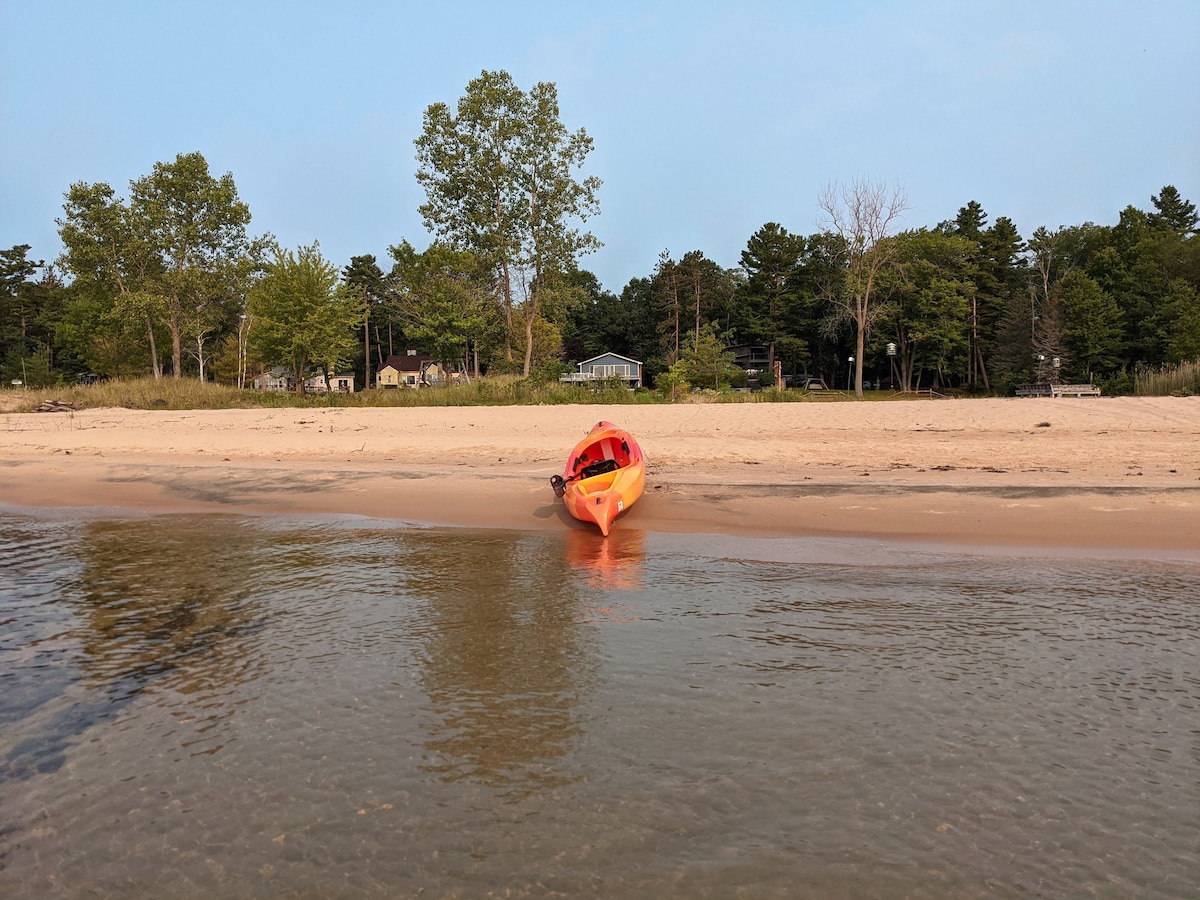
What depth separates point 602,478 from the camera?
12.0m

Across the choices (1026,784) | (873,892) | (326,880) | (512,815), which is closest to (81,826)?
(326,880)

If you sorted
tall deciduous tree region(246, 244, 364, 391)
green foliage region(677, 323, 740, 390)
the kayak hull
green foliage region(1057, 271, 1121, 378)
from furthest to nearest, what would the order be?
green foliage region(677, 323, 740, 390)
green foliage region(1057, 271, 1121, 378)
tall deciduous tree region(246, 244, 364, 391)
the kayak hull

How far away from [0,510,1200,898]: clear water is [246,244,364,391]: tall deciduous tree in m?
33.0

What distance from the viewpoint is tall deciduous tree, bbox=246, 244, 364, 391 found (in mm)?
40000

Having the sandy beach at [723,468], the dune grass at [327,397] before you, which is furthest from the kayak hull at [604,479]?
the dune grass at [327,397]

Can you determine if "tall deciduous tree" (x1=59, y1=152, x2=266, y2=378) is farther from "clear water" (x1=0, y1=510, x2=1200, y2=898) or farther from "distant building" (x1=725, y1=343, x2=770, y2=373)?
"distant building" (x1=725, y1=343, x2=770, y2=373)

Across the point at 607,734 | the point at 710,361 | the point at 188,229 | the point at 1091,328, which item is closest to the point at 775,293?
the point at 710,361

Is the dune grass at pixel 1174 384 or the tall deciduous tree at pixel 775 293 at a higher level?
the tall deciduous tree at pixel 775 293

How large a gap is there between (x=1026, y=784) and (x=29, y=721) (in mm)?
6451

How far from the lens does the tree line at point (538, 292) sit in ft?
137

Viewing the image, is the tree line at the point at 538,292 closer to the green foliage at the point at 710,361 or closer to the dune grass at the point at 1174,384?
the green foliage at the point at 710,361

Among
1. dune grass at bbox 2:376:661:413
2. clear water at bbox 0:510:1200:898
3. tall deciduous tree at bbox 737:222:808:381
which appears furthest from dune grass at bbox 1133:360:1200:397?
tall deciduous tree at bbox 737:222:808:381

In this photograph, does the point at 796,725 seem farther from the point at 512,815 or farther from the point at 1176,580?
the point at 1176,580

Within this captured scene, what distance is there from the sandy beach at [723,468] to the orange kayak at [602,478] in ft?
1.94
